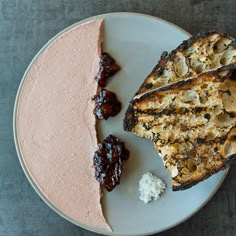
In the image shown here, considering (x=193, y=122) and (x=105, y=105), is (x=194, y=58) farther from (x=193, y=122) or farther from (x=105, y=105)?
(x=105, y=105)

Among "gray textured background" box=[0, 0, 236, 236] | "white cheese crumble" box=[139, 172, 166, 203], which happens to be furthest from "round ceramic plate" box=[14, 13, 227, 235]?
"gray textured background" box=[0, 0, 236, 236]

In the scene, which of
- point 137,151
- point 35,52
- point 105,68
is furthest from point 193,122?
point 35,52

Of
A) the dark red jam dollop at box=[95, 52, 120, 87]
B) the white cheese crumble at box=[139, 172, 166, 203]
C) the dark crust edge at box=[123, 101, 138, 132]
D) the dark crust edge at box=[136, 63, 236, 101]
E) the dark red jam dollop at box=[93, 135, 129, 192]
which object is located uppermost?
the dark crust edge at box=[136, 63, 236, 101]

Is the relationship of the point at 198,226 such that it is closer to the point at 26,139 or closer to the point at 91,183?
the point at 91,183

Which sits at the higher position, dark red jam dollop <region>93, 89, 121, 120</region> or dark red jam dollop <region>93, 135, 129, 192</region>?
dark red jam dollop <region>93, 89, 121, 120</region>

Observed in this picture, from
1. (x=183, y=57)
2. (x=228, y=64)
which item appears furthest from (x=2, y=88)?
(x=228, y=64)

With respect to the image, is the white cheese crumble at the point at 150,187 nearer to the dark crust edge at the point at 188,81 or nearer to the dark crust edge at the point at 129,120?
the dark crust edge at the point at 129,120

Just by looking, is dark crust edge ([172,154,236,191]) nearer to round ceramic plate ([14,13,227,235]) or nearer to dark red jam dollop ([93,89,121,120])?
round ceramic plate ([14,13,227,235])

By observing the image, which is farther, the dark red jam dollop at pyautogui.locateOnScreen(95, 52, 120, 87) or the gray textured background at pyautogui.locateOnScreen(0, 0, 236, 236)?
the gray textured background at pyautogui.locateOnScreen(0, 0, 236, 236)
